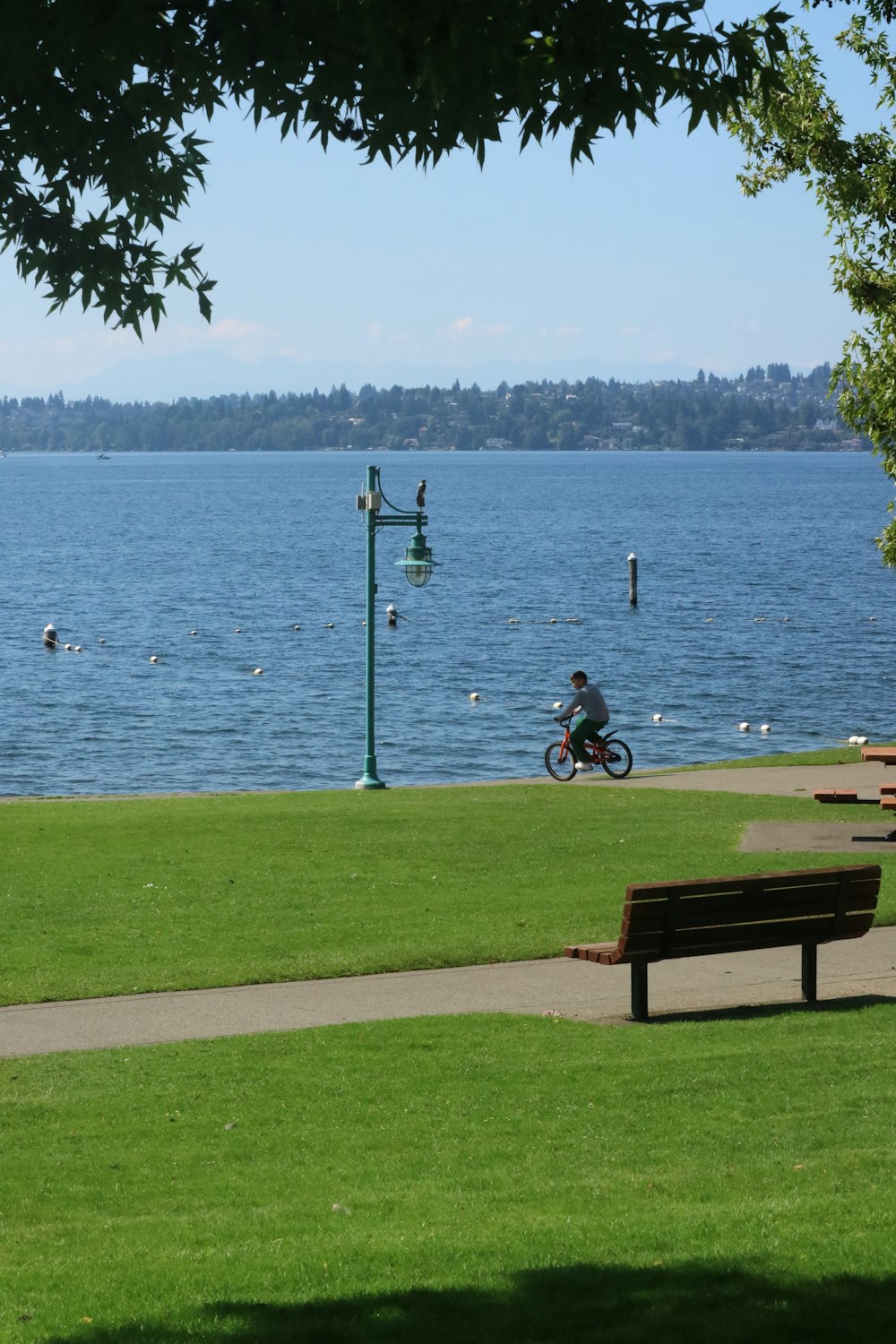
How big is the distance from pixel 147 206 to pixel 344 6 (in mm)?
1211

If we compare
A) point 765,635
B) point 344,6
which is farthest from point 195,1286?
point 765,635

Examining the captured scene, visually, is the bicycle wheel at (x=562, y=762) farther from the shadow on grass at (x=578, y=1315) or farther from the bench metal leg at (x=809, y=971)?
the shadow on grass at (x=578, y=1315)

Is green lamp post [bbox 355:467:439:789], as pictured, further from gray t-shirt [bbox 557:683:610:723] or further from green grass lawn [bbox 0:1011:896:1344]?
green grass lawn [bbox 0:1011:896:1344]

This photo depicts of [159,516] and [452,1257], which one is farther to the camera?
[159,516]

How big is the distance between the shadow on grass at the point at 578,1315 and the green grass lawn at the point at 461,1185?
0.5 inches

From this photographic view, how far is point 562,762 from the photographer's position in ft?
98.5

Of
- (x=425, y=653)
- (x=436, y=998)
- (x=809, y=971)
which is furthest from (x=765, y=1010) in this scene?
(x=425, y=653)

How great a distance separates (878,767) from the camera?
23750 millimetres

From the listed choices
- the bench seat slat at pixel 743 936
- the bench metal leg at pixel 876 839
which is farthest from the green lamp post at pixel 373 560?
the bench seat slat at pixel 743 936

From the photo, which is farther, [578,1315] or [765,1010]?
[765,1010]

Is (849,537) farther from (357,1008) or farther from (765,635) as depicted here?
(357,1008)

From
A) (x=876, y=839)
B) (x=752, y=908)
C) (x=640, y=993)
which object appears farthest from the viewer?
(x=876, y=839)

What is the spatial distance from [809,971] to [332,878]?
5.35 m

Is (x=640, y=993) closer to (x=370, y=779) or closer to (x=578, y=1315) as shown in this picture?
(x=578, y=1315)
